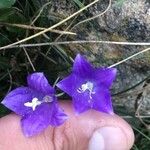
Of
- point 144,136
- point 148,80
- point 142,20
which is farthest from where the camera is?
point 144,136

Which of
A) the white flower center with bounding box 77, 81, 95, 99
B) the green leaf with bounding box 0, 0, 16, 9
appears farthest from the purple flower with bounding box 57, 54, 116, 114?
the green leaf with bounding box 0, 0, 16, 9

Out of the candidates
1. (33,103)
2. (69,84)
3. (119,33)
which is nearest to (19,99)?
(33,103)

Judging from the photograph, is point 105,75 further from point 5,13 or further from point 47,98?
point 5,13

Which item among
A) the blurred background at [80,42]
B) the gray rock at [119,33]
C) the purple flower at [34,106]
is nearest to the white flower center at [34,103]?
the purple flower at [34,106]

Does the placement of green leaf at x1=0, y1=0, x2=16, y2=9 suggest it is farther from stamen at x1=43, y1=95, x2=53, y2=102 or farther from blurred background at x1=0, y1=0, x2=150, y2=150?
stamen at x1=43, y1=95, x2=53, y2=102

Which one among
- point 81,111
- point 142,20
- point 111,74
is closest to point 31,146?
point 81,111

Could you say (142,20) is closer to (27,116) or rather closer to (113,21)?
(113,21)

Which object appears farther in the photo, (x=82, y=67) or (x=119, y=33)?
(x=119, y=33)

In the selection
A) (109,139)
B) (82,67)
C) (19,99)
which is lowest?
(109,139)
